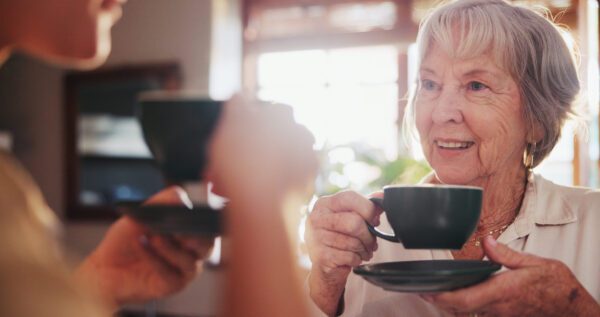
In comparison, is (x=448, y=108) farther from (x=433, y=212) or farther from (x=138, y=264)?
(x=138, y=264)

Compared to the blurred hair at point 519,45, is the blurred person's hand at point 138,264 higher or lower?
lower

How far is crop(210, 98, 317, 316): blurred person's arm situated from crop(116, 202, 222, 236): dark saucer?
147 millimetres

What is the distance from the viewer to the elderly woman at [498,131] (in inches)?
48.6

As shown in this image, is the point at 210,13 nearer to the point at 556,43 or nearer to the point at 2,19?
the point at 556,43

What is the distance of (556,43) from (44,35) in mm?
999

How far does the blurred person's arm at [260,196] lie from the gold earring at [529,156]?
86cm

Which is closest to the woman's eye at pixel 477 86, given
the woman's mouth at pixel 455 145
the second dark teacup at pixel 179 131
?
the woman's mouth at pixel 455 145

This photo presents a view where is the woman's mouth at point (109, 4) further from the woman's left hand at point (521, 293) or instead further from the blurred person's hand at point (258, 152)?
the woman's left hand at point (521, 293)

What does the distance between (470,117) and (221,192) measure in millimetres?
799

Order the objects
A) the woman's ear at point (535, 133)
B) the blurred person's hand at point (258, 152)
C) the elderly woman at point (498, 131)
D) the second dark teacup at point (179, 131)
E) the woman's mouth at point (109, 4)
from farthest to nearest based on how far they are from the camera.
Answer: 1. the woman's ear at point (535, 133)
2. the elderly woman at point (498, 131)
3. the woman's mouth at point (109, 4)
4. the second dark teacup at point (179, 131)
5. the blurred person's hand at point (258, 152)

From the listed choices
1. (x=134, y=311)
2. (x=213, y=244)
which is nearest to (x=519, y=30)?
(x=213, y=244)

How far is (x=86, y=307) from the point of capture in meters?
0.50

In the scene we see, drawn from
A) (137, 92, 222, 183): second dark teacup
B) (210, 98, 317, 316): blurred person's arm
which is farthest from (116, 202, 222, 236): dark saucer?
(210, 98, 317, 316): blurred person's arm

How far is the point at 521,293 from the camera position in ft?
2.87
